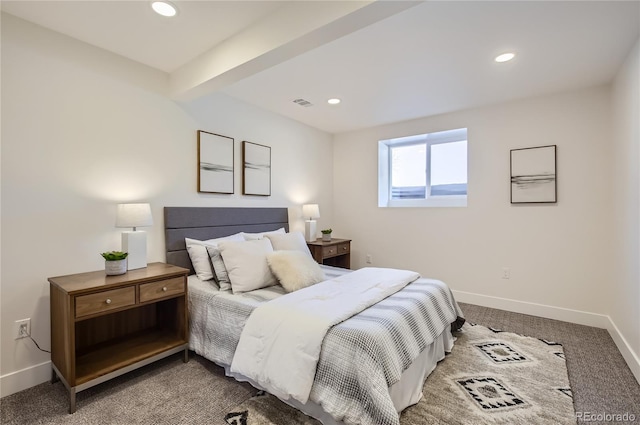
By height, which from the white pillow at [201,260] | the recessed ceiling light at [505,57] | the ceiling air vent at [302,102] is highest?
the ceiling air vent at [302,102]

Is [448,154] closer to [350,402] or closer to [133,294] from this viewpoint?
[350,402]

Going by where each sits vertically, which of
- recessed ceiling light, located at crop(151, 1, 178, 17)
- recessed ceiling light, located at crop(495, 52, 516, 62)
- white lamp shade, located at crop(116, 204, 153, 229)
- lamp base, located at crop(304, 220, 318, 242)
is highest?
recessed ceiling light, located at crop(151, 1, 178, 17)

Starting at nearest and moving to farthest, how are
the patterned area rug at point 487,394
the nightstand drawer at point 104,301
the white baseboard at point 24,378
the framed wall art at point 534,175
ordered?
the patterned area rug at point 487,394, the nightstand drawer at point 104,301, the white baseboard at point 24,378, the framed wall art at point 534,175

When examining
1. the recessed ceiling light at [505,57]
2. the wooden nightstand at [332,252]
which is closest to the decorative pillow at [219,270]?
the wooden nightstand at [332,252]

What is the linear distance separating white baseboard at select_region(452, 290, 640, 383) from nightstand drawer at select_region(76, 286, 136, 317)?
356 cm

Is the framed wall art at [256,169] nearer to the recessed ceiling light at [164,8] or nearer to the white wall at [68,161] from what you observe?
the white wall at [68,161]

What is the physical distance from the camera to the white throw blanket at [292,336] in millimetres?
1569

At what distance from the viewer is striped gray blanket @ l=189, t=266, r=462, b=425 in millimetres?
1438

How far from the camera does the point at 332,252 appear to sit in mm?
4027

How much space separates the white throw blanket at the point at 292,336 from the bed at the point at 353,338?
5cm

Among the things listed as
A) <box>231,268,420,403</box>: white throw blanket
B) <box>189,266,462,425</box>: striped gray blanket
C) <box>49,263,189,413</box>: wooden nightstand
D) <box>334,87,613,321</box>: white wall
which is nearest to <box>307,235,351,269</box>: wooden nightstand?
<box>334,87,613,321</box>: white wall

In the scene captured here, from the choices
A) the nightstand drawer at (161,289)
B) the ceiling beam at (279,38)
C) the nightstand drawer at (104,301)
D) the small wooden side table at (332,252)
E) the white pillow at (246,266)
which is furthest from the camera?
the small wooden side table at (332,252)

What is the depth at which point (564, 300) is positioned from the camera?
321cm

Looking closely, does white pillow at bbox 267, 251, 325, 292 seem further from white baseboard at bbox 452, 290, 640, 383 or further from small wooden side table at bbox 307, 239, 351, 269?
white baseboard at bbox 452, 290, 640, 383
